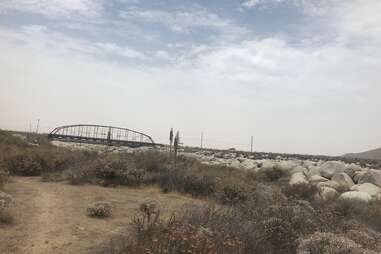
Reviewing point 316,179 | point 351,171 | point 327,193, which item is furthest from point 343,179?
point 327,193

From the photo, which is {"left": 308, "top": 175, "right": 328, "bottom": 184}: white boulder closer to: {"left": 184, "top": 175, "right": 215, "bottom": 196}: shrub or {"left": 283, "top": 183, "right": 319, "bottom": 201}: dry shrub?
{"left": 283, "top": 183, "right": 319, "bottom": 201}: dry shrub

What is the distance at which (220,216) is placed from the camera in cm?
852

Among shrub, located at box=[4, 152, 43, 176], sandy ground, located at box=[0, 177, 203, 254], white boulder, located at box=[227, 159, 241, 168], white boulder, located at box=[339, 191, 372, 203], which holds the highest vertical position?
white boulder, located at box=[227, 159, 241, 168]

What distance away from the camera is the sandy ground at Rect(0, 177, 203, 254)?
7586 millimetres

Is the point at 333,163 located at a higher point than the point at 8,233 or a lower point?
higher

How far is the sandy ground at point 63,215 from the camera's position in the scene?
7.59m

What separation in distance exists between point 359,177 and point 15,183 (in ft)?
56.2

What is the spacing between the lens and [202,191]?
14703mm

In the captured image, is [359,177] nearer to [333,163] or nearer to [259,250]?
[333,163]

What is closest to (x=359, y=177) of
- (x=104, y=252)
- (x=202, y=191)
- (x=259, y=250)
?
(x=202, y=191)

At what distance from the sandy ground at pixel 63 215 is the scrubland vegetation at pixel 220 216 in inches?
19.9

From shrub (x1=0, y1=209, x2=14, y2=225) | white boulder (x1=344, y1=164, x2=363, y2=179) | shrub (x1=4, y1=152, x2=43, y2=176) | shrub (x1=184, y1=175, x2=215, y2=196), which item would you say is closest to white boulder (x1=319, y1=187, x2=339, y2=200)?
shrub (x1=184, y1=175, x2=215, y2=196)

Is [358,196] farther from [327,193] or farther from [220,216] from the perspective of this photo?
[220,216]

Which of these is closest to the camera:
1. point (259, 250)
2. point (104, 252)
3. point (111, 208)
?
point (104, 252)
